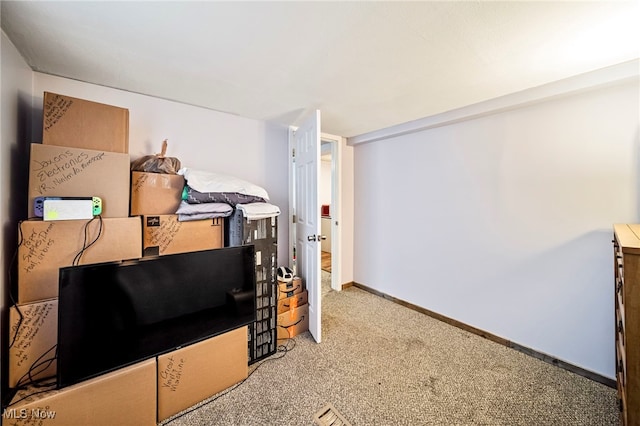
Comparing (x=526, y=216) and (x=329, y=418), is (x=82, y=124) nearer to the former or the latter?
(x=329, y=418)

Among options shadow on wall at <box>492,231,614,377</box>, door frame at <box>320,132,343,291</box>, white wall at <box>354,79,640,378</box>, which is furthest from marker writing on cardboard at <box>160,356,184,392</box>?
shadow on wall at <box>492,231,614,377</box>

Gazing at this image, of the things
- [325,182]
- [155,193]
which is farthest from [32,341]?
[325,182]

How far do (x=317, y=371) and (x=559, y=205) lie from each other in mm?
2304

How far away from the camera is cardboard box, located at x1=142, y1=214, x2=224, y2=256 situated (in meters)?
1.66

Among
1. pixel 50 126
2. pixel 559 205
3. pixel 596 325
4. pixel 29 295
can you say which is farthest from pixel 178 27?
pixel 596 325

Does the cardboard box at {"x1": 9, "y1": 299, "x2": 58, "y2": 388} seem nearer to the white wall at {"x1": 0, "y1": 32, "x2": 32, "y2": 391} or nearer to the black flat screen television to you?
the white wall at {"x1": 0, "y1": 32, "x2": 32, "y2": 391}

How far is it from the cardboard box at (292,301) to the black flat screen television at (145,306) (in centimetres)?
43

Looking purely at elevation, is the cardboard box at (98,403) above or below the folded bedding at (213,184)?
below

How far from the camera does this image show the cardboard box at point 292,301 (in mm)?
2234

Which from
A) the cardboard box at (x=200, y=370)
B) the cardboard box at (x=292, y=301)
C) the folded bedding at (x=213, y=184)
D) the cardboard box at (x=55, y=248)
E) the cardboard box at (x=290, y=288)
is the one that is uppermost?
the folded bedding at (x=213, y=184)

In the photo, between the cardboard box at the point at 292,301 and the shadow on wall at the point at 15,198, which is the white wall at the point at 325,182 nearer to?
the cardboard box at the point at 292,301

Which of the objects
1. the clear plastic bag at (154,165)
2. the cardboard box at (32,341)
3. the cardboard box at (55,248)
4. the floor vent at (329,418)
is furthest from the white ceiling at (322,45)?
the floor vent at (329,418)

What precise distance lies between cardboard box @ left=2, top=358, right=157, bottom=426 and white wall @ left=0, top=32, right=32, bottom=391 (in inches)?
10.7

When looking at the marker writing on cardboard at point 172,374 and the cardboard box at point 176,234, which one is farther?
the cardboard box at point 176,234
